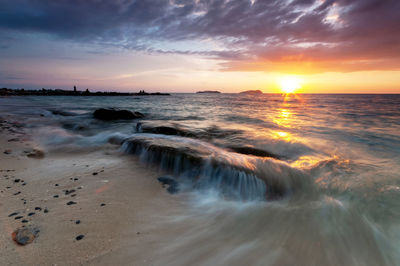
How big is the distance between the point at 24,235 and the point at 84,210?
720 millimetres

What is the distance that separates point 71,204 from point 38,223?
1.67 ft

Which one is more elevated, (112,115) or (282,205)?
(112,115)

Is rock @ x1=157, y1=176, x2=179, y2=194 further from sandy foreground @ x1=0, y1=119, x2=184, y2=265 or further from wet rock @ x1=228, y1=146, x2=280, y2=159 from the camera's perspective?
wet rock @ x1=228, y1=146, x2=280, y2=159

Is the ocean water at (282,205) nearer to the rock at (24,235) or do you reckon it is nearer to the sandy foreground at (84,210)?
the sandy foreground at (84,210)

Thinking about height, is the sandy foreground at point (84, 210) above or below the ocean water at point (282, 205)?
above

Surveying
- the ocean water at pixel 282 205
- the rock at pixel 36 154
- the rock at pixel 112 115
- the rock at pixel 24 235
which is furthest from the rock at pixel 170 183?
the rock at pixel 112 115

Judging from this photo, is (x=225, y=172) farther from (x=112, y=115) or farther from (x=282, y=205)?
(x=112, y=115)

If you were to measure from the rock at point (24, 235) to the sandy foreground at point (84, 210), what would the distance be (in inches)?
2.0

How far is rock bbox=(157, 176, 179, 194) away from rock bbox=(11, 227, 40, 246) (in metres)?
2.12

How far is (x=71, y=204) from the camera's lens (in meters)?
3.04

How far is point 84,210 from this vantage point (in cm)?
292

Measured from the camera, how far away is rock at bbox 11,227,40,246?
2.22 meters

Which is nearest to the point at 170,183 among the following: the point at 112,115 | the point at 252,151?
the point at 252,151

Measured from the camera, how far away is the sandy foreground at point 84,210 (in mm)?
2141
